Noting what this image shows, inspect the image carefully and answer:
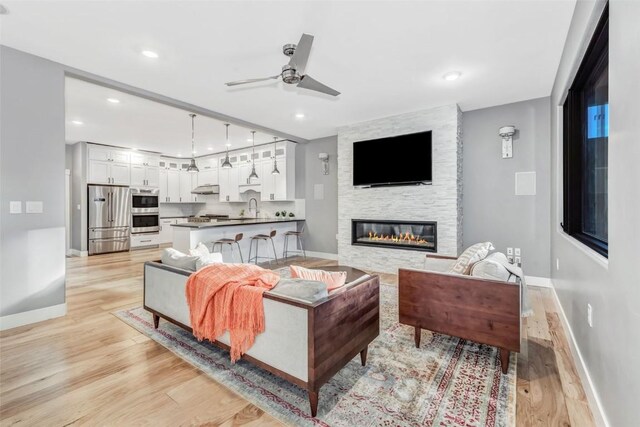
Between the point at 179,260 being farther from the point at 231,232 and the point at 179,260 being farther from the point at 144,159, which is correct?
the point at 144,159

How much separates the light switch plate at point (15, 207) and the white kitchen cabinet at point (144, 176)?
5.48 meters

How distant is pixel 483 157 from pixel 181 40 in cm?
436

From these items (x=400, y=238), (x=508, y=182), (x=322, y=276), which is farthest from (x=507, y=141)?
(x=322, y=276)

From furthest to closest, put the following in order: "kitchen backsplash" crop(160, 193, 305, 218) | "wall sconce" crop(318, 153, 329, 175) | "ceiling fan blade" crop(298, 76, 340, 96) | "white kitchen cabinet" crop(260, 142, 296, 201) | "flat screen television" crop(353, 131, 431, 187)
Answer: "kitchen backsplash" crop(160, 193, 305, 218), "white kitchen cabinet" crop(260, 142, 296, 201), "wall sconce" crop(318, 153, 329, 175), "flat screen television" crop(353, 131, 431, 187), "ceiling fan blade" crop(298, 76, 340, 96)

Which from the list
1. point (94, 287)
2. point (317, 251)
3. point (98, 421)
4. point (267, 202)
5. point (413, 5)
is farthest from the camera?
point (267, 202)

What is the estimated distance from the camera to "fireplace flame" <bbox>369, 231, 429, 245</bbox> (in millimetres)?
4941

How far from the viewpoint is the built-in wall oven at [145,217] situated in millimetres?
7949

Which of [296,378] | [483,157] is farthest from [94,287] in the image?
[483,157]

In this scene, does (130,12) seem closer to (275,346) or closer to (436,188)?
(275,346)

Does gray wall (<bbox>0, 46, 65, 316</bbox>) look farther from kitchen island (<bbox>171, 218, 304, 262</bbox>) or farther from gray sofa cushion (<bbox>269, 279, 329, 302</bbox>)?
gray sofa cushion (<bbox>269, 279, 329, 302</bbox>)

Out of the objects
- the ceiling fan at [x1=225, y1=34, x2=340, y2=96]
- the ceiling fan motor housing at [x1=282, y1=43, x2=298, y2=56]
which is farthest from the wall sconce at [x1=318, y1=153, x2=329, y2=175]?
the ceiling fan motor housing at [x1=282, y1=43, x2=298, y2=56]

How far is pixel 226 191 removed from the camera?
833cm

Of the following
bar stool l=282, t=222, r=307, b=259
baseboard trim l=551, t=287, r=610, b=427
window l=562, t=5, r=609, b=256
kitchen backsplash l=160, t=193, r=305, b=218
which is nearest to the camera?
baseboard trim l=551, t=287, r=610, b=427

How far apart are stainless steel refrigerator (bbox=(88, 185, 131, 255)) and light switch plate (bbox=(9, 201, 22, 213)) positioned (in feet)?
16.1
